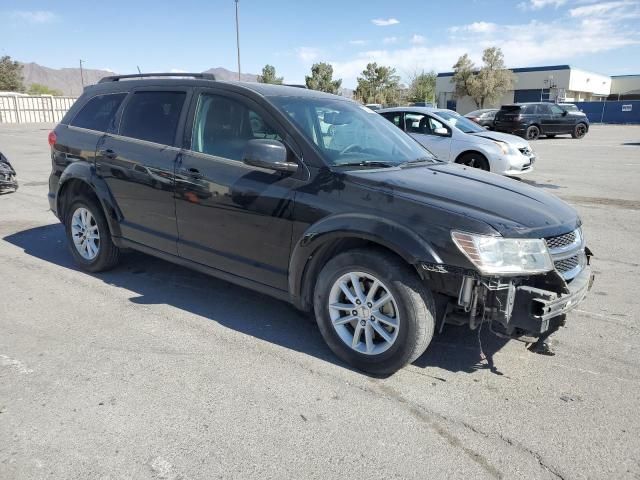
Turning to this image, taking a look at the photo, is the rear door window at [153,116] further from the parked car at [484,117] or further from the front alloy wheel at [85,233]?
the parked car at [484,117]

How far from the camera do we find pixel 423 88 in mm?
64625

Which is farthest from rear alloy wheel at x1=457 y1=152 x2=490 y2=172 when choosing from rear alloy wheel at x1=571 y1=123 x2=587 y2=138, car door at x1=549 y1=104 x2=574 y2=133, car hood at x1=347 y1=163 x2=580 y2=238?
rear alloy wheel at x1=571 y1=123 x2=587 y2=138

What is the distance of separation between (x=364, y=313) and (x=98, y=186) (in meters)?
3.06

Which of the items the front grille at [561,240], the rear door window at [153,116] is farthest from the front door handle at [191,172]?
the front grille at [561,240]

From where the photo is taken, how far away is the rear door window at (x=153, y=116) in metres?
4.48

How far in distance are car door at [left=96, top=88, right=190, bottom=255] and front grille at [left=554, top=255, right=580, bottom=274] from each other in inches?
116

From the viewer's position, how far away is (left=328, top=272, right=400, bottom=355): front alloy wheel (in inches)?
130

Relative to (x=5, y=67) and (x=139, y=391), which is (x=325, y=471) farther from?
(x=5, y=67)

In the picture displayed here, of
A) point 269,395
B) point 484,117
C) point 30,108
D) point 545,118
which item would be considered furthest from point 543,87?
point 269,395

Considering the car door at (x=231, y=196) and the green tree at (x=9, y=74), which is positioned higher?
the green tree at (x=9, y=74)

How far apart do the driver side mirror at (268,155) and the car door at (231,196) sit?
0.29 feet

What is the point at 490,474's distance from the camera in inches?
99.3

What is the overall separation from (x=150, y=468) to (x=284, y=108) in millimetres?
2570

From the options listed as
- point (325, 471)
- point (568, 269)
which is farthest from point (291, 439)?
point (568, 269)
